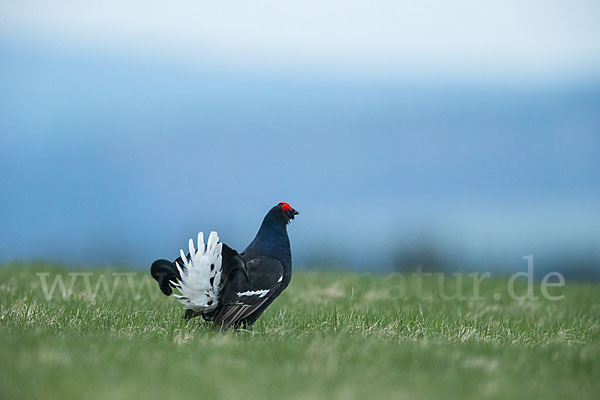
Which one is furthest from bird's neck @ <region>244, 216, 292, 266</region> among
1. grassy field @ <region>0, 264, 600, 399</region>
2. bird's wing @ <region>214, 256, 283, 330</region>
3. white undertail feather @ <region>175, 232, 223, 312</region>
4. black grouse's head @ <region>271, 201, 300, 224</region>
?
grassy field @ <region>0, 264, 600, 399</region>

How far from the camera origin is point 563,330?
845cm

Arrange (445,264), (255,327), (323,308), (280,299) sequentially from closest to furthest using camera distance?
1. (255,327)
2. (323,308)
3. (280,299)
4. (445,264)

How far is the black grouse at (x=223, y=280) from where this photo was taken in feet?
23.4

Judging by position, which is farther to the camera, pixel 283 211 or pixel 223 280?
pixel 283 211

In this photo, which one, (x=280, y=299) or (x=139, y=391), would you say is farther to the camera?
(x=280, y=299)

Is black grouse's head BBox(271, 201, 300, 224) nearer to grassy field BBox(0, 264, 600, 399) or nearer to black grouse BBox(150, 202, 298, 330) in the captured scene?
black grouse BBox(150, 202, 298, 330)

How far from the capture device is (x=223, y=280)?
7219 mm

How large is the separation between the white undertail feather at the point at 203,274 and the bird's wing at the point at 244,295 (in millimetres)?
160

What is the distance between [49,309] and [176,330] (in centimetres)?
249

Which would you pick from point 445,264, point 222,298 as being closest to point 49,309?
point 222,298

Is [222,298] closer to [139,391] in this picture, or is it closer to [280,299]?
[139,391]

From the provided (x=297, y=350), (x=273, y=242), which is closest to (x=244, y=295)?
(x=273, y=242)

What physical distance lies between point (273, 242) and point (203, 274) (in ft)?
3.59

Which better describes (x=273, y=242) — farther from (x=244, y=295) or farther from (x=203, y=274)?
(x=203, y=274)
